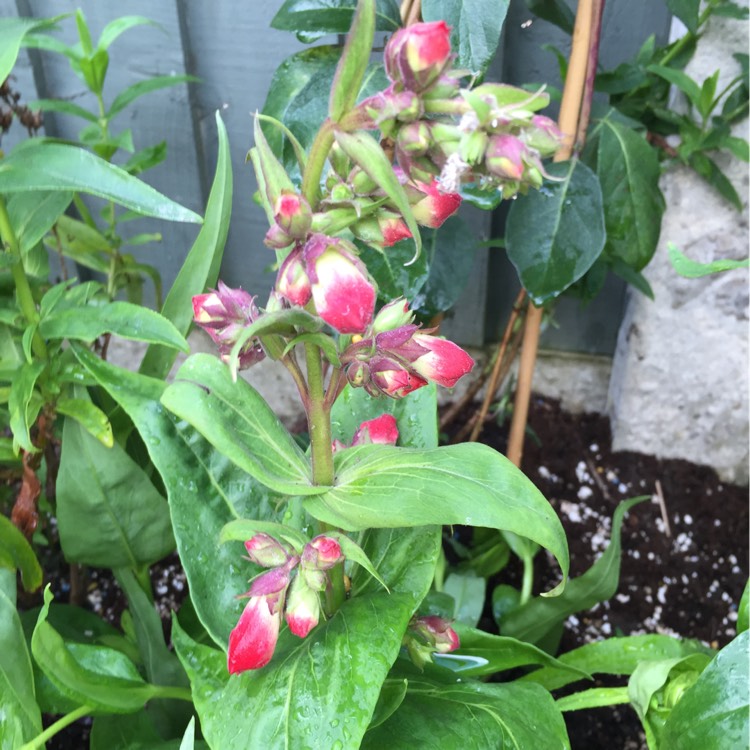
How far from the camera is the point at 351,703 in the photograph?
47 cm

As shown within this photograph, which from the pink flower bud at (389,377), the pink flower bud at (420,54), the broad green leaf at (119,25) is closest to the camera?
the pink flower bud at (420,54)

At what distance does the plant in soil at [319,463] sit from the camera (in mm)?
393

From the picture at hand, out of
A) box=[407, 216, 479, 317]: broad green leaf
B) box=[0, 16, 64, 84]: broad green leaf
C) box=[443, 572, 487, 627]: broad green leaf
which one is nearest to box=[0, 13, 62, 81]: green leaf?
box=[0, 16, 64, 84]: broad green leaf

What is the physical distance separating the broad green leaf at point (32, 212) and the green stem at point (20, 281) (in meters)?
0.01

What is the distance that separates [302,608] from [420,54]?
33cm

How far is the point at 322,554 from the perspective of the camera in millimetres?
475

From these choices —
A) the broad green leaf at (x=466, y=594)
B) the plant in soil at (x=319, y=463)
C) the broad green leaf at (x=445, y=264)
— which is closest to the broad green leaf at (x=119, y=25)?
the plant in soil at (x=319, y=463)

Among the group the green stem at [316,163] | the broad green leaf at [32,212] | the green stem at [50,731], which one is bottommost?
the green stem at [50,731]

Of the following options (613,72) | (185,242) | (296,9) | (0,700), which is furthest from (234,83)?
(0,700)

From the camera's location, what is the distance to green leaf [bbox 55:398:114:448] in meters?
0.62

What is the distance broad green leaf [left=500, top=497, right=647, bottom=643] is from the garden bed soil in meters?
0.17

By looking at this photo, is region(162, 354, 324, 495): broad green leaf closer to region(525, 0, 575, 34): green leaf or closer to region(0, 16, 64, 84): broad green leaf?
region(0, 16, 64, 84): broad green leaf

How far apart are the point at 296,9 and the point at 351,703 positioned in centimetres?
60

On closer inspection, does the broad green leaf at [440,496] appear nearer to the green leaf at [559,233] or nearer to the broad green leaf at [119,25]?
the green leaf at [559,233]
